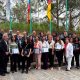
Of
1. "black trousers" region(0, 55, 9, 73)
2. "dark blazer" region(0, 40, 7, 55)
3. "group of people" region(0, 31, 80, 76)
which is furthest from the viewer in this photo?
"group of people" region(0, 31, 80, 76)

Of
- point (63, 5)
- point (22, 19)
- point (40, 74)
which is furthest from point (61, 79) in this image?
point (22, 19)

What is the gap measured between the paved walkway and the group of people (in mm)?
442

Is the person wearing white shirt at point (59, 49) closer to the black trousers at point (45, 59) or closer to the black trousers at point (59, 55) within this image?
the black trousers at point (59, 55)

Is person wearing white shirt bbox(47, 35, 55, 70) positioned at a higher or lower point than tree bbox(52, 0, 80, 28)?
lower

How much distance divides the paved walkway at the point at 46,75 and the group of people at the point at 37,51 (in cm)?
44

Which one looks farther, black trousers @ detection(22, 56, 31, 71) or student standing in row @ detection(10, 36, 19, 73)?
black trousers @ detection(22, 56, 31, 71)

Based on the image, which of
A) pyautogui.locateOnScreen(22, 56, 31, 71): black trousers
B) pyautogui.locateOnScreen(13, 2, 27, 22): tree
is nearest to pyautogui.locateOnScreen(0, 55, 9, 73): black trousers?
pyautogui.locateOnScreen(22, 56, 31, 71): black trousers

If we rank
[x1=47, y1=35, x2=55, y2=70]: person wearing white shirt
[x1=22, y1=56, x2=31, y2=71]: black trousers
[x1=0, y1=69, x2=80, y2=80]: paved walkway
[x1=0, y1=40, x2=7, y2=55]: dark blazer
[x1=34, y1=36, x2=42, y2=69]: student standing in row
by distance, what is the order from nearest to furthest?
[x1=0, y1=69, x2=80, y2=80]: paved walkway
[x1=0, y1=40, x2=7, y2=55]: dark blazer
[x1=22, y1=56, x2=31, y2=71]: black trousers
[x1=34, y1=36, x2=42, y2=69]: student standing in row
[x1=47, y1=35, x2=55, y2=70]: person wearing white shirt

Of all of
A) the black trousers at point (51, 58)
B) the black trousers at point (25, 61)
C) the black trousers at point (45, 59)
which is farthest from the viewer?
the black trousers at point (51, 58)

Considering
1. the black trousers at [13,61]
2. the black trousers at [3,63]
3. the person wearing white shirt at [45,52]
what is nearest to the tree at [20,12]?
the person wearing white shirt at [45,52]

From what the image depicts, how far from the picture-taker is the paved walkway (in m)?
14.5

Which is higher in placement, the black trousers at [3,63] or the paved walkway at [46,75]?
the black trousers at [3,63]

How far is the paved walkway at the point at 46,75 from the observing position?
47.7 feet

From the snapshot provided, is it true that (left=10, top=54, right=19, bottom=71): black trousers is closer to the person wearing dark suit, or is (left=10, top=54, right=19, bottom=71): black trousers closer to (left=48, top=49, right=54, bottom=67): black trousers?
the person wearing dark suit
